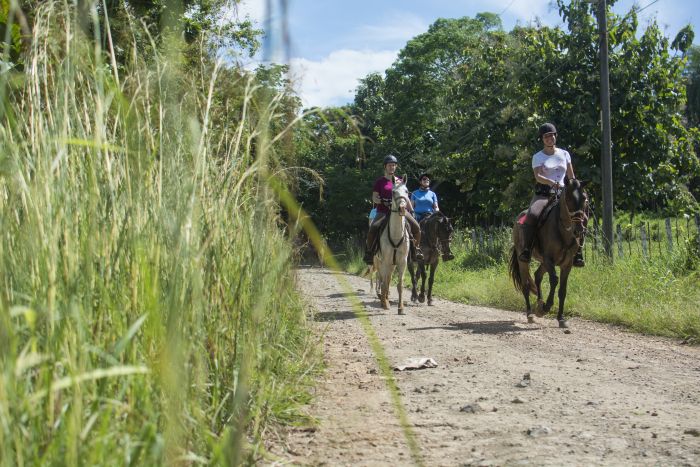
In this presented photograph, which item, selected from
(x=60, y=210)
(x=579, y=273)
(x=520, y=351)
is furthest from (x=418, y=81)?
(x=60, y=210)

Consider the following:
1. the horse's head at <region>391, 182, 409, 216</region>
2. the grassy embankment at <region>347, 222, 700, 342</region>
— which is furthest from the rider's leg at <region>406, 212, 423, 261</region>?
the grassy embankment at <region>347, 222, 700, 342</region>

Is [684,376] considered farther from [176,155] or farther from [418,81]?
[418,81]

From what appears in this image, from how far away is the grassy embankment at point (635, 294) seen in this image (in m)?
8.95

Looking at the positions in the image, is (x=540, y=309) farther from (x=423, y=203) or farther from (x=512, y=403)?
(x=423, y=203)

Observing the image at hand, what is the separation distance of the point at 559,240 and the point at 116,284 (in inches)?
326

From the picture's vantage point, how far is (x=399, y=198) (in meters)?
12.0

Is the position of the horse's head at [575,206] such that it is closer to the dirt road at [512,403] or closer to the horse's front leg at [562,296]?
the horse's front leg at [562,296]

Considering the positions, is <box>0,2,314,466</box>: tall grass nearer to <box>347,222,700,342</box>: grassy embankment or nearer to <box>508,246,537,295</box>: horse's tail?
<box>347,222,700,342</box>: grassy embankment

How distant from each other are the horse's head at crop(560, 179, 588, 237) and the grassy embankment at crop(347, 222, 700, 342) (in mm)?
1266

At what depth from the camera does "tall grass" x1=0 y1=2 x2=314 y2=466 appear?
1.79 m

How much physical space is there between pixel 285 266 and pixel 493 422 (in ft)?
4.95

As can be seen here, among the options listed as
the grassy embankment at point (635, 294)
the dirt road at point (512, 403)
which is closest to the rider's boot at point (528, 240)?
the grassy embankment at point (635, 294)

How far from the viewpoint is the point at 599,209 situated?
20078 millimetres

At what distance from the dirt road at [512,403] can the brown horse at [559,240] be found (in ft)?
5.44
